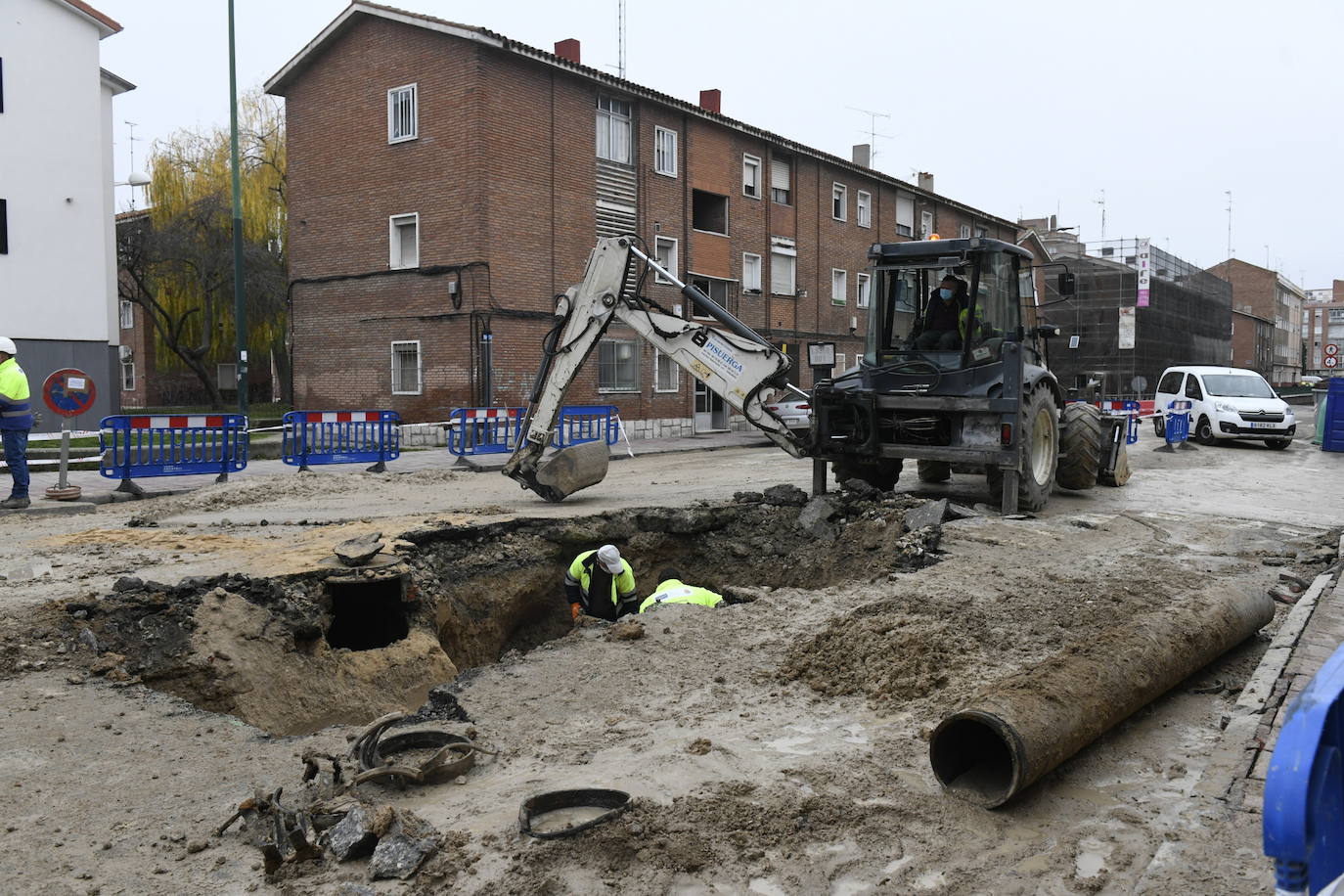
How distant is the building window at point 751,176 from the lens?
2914 cm

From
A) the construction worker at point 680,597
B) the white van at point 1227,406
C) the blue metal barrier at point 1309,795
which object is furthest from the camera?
the white van at point 1227,406

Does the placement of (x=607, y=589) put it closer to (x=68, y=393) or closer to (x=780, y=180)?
(x=68, y=393)

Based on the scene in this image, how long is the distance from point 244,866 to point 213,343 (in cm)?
3221

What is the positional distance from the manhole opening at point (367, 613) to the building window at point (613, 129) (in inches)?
705

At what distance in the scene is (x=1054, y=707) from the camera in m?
3.87

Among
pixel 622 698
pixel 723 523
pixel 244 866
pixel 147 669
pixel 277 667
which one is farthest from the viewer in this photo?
pixel 723 523

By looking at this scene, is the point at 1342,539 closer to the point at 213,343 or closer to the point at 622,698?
the point at 622,698

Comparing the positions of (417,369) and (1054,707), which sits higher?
(417,369)

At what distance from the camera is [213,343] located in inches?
1281

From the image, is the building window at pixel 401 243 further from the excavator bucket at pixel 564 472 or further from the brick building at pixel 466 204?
the excavator bucket at pixel 564 472

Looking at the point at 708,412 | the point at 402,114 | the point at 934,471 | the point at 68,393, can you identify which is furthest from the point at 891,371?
the point at 708,412

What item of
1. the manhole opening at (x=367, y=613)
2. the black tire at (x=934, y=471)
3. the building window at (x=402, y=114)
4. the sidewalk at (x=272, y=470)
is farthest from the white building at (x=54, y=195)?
the black tire at (x=934, y=471)

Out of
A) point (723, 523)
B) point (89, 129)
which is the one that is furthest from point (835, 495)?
point (89, 129)

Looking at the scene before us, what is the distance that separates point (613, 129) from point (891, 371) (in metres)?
15.8
